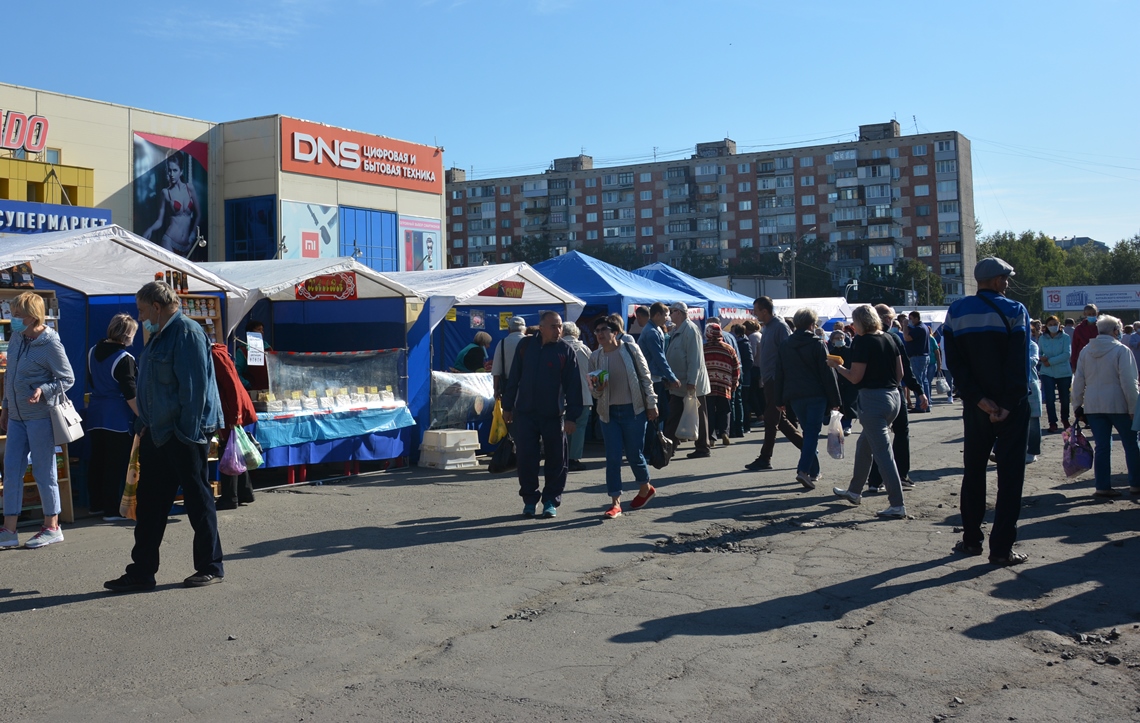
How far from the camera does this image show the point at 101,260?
31.0ft

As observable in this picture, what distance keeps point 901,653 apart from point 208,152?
3858 centimetres

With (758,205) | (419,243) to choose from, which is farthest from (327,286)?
(758,205)

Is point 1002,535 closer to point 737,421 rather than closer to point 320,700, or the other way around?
point 320,700

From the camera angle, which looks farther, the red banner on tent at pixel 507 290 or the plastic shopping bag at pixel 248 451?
the red banner on tent at pixel 507 290

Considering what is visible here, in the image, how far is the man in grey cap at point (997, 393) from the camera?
20.4ft

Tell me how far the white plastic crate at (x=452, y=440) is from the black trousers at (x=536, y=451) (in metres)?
3.60

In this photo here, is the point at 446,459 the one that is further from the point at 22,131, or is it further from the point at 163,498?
the point at 22,131

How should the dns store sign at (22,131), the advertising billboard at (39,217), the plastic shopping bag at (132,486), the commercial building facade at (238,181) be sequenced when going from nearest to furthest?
1. the plastic shopping bag at (132,486)
2. the advertising billboard at (39,217)
3. the dns store sign at (22,131)
4. the commercial building facade at (238,181)

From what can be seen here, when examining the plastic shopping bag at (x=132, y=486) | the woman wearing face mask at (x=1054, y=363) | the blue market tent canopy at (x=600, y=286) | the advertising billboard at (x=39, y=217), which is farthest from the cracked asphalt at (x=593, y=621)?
the advertising billboard at (x=39, y=217)

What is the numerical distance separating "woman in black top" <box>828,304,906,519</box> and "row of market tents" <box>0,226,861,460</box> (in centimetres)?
380

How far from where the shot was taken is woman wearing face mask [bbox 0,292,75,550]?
23.3 feet

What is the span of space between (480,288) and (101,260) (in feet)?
16.0

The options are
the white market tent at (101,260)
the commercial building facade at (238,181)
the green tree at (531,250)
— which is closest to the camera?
the white market tent at (101,260)

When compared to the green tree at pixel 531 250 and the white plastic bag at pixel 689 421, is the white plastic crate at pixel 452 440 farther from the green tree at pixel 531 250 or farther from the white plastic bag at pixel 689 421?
the green tree at pixel 531 250
